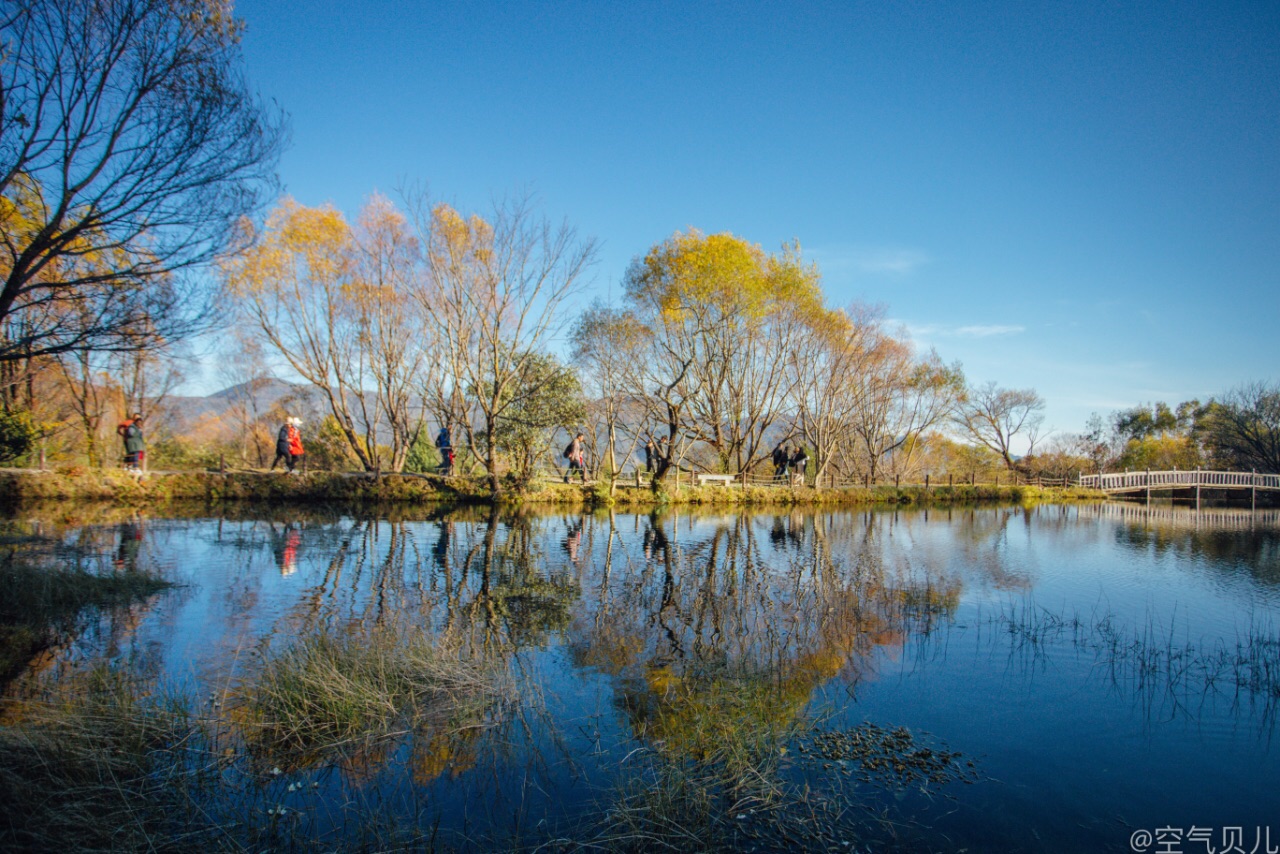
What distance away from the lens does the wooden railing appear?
4531 cm

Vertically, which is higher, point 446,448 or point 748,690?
point 446,448

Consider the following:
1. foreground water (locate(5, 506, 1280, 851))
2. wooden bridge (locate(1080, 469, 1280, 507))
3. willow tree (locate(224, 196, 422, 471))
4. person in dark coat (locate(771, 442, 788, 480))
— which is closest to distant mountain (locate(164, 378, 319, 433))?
willow tree (locate(224, 196, 422, 471))

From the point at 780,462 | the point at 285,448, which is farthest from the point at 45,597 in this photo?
the point at 780,462

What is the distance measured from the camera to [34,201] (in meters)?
9.16

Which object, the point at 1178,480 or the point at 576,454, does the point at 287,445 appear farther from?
the point at 1178,480

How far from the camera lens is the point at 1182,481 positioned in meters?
48.5

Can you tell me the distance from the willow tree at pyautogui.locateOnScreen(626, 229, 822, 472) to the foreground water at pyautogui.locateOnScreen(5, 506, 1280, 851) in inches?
673

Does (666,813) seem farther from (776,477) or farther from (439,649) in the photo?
(776,477)

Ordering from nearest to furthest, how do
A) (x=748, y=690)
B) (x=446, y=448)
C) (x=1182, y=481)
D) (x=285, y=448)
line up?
(x=748, y=690)
(x=285, y=448)
(x=446, y=448)
(x=1182, y=481)

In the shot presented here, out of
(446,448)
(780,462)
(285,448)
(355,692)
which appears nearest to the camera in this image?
(355,692)

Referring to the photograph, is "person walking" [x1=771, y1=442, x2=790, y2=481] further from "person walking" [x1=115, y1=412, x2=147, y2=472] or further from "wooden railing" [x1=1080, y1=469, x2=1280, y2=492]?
"wooden railing" [x1=1080, y1=469, x2=1280, y2=492]

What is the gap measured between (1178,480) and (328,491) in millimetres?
56091

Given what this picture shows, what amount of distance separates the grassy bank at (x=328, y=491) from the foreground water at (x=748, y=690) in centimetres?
738

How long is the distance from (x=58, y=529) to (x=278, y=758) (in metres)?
13.5
